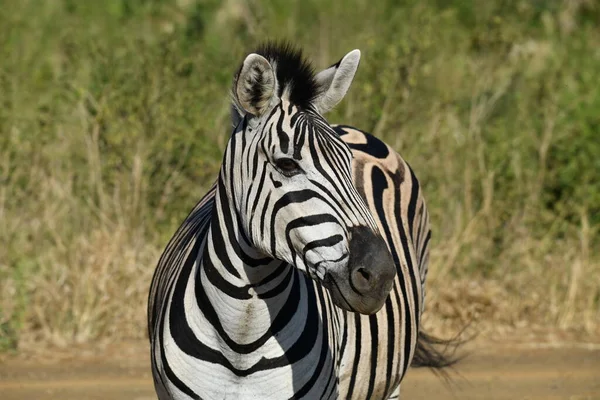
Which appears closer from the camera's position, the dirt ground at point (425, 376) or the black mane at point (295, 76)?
the black mane at point (295, 76)

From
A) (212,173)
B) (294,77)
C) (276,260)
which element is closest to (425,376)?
(212,173)

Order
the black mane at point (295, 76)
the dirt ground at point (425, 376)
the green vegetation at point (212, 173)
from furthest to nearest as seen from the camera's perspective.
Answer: the green vegetation at point (212, 173) → the dirt ground at point (425, 376) → the black mane at point (295, 76)

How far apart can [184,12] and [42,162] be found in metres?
7.71

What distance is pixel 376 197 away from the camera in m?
4.70

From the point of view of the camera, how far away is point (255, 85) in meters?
3.15

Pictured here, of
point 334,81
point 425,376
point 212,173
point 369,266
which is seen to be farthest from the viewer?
point 212,173

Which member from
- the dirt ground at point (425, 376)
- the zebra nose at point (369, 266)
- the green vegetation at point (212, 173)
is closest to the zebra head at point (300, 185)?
the zebra nose at point (369, 266)

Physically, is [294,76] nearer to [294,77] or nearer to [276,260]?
[294,77]

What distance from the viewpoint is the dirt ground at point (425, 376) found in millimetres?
6422

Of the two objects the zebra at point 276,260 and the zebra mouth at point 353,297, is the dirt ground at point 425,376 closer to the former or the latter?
the zebra at point 276,260

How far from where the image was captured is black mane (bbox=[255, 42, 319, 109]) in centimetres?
323

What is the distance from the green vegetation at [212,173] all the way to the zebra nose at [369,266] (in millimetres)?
4738

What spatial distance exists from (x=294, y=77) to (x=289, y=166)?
34cm

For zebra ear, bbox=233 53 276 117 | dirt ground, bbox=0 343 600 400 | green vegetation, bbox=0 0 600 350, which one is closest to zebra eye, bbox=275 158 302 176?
zebra ear, bbox=233 53 276 117
